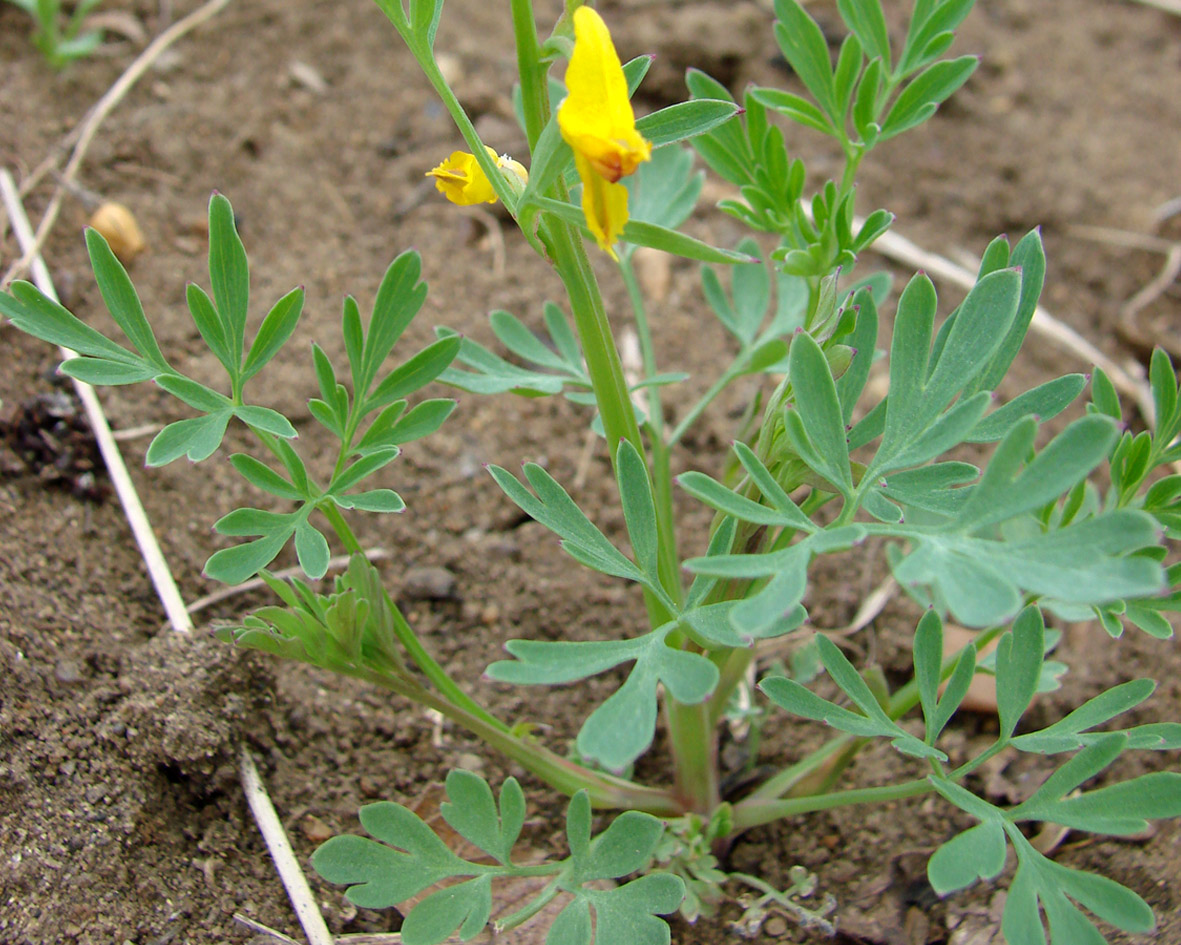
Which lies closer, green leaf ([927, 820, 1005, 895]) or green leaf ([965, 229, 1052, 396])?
green leaf ([927, 820, 1005, 895])

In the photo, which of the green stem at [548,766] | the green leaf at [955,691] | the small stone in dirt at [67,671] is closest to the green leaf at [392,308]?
the green stem at [548,766]

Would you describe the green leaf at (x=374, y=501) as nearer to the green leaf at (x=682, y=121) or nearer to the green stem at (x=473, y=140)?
the green stem at (x=473, y=140)

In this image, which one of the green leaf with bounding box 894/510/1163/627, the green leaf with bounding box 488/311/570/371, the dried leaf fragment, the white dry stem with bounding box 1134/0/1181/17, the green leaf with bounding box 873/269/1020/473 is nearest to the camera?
the green leaf with bounding box 894/510/1163/627

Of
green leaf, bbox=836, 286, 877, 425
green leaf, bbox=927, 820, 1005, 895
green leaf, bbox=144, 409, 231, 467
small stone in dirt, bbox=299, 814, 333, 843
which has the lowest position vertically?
small stone in dirt, bbox=299, 814, 333, 843

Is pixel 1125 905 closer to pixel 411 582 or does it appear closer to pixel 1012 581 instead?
pixel 1012 581

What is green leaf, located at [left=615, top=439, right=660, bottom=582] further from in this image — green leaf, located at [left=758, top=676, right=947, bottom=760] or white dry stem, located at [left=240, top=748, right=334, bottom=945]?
white dry stem, located at [left=240, top=748, right=334, bottom=945]

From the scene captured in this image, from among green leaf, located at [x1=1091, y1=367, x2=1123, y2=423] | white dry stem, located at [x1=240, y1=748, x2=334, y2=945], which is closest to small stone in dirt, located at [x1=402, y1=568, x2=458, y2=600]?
white dry stem, located at [x1=240, y1=748, x2=334, y2=945]

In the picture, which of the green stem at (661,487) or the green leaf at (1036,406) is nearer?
the green leaf at (1036,406)
